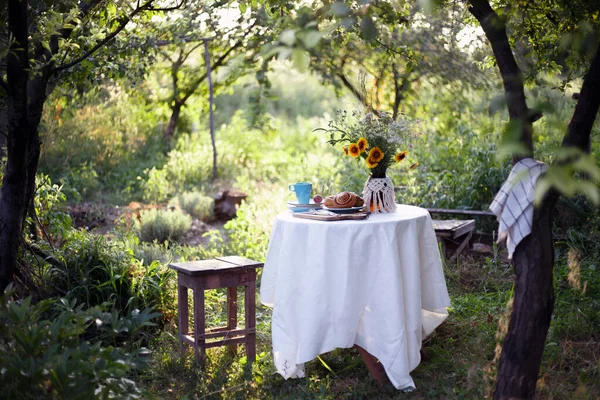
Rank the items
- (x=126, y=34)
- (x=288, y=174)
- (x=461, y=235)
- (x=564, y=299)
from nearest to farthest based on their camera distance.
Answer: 1. (x=564, y=299)
2. (x=126, y=34)
3. (x=461, y=235)
4. (x=288, y=174)

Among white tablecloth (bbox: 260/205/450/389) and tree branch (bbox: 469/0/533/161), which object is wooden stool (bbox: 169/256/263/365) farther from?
tree branch (bbox: 469/0/533/161)

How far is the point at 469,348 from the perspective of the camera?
12.6 ft

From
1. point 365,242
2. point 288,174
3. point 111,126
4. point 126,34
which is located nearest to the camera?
point 365,242

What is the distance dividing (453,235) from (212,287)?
2.24 meters

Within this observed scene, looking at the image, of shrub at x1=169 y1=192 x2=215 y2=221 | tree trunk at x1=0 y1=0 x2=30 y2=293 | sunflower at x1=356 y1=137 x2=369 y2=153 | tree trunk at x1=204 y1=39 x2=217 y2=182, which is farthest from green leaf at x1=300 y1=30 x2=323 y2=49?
tree trunk at x1=204 y1=39 x2=217 y2=182

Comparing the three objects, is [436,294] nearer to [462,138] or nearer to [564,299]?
[564,299]

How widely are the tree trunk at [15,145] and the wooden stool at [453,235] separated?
3.04 m

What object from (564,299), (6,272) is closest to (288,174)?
(564,299)

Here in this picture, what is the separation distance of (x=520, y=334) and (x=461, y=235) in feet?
9.34

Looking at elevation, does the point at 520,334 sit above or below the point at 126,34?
below

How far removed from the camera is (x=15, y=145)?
11.1 feet

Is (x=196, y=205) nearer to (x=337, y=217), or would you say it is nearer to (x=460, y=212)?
(x=460, y=212)

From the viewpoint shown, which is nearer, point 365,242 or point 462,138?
point 365,242

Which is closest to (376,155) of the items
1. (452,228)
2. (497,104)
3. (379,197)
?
(379,197)
